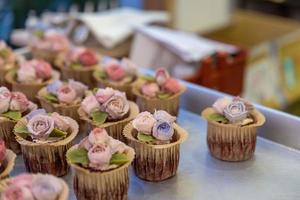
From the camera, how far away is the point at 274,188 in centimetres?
128

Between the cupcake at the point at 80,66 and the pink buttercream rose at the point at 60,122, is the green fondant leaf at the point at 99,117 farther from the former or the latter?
the cupcake at the point at 80,66

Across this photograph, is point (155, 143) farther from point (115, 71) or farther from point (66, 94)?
point (115, 71)

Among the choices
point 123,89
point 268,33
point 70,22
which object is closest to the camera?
point 123,89

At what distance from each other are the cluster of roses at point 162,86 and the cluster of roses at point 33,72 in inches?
12.3

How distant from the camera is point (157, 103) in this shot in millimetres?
1534

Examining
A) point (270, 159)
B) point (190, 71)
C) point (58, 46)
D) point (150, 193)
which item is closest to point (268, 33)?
point (190, 71)

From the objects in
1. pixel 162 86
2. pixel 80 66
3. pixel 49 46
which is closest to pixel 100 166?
pixel 162 86

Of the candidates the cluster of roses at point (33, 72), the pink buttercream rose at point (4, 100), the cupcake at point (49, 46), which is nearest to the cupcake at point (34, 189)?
the pink buttercream rose at point (4, 100)

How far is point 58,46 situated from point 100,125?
0.65 metres

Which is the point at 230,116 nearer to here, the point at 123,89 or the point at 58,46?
the point at 123,89

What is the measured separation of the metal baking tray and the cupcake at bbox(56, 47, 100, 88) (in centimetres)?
Result: 36

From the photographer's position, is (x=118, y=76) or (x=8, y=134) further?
(x=118, y=76)

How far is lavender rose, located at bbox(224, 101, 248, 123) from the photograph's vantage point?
1376 mm

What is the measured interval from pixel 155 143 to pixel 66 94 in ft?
1.08
